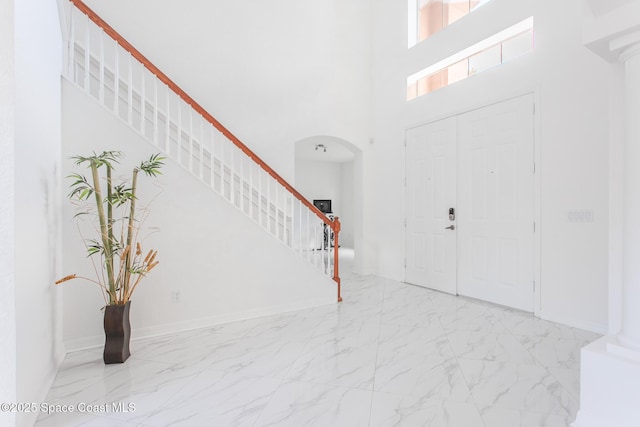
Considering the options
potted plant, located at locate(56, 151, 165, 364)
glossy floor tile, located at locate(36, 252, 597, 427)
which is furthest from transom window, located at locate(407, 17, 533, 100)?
potted plant, located at locate(56, 151, 165, 364)

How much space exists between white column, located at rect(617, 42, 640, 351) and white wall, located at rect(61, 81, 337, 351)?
2842 millimetres

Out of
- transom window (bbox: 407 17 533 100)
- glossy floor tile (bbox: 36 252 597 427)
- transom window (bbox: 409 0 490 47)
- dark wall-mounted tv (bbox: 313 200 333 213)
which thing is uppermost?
transom window (bbox: 409 0 490 47)

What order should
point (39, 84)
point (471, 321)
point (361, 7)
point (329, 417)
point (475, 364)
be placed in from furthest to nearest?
1. point (361, 7)
2. point (471, 321)
3. point (475, 364)
4. point (39, 84)
5. point (329, 417)

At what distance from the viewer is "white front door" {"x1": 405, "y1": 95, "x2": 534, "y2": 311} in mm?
3506

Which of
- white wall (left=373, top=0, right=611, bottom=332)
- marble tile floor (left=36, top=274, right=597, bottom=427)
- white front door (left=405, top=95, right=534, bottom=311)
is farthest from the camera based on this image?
white front door (left=405, top=95, right=534, bottom=311)

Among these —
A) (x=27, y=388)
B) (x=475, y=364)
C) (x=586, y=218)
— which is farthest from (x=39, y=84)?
(x=586, y=218)

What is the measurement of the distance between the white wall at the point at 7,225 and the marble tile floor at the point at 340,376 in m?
0.69

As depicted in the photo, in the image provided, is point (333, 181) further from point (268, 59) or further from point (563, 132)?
point (563, 132)

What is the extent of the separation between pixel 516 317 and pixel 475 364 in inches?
55.3

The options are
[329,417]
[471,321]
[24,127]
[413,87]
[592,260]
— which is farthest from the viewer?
[413,87]

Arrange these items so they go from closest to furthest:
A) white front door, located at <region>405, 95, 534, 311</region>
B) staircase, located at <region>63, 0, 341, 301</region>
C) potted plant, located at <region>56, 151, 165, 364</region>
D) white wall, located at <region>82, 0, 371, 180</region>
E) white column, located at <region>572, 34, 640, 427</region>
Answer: white column, located at <region>572, 34, 640, 427</region> < potted plant, located at <region>56, 151, 165, 364</region> < staircase, located at <region>63, 0, 341, 301</region> < white front door, located at <region>405, 95, 534, 311</region> < white wall, located at <region>82, 0, 371, 180</region>

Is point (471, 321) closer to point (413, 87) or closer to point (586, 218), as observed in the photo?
point (586, 218)

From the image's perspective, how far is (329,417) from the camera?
1.73m

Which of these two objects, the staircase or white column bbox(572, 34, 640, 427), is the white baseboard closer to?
the staircase
